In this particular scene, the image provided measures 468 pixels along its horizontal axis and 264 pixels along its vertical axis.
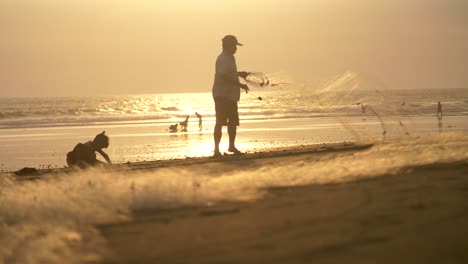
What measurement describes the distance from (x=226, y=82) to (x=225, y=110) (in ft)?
1.86

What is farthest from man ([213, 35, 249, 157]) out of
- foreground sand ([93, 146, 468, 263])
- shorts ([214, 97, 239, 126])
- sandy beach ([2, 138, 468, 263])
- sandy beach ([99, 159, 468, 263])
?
sandy beach ([99, 159, 468, 263])

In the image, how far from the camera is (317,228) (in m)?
4.95

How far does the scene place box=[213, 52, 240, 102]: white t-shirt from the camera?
1333cm

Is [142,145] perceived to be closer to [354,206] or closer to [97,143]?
[97,143]

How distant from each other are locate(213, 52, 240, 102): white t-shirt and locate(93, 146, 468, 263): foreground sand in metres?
Answer: 6.50

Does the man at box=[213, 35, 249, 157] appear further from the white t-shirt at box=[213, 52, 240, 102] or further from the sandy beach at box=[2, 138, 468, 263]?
the sandy beach at box=[2, 138, 468, 263]

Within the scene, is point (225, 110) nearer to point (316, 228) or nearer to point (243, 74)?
point (243, 74)

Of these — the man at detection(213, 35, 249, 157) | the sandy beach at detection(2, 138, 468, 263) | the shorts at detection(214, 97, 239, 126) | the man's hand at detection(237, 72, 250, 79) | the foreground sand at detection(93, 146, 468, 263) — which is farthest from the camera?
the man's hand at detection(237, 72, 250, 79)

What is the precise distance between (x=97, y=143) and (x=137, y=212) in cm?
804

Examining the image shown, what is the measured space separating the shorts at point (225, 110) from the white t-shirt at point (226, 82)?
11cm

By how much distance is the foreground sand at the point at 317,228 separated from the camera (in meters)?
4.21

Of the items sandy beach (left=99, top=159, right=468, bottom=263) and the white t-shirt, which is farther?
the white t-shirt

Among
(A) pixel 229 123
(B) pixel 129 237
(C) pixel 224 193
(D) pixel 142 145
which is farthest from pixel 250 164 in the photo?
(D) pixel 142 145

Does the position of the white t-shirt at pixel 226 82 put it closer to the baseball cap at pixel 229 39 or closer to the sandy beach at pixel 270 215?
the baseball cap at pixel 229 39
